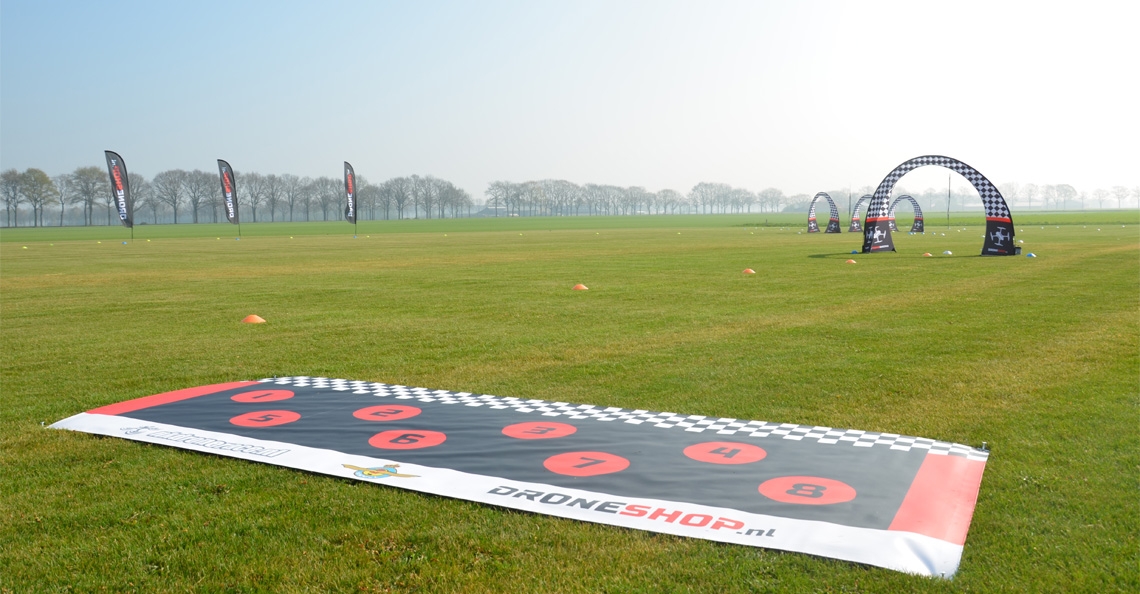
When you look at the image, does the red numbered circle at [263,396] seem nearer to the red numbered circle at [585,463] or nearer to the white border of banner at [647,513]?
the white border of banner at [647,513]

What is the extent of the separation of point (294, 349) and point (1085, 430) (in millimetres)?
7746

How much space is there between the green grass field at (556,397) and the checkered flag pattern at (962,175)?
794 cm

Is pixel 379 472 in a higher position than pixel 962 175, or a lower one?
lower

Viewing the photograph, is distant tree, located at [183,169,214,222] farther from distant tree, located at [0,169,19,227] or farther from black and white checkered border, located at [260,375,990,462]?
black and white checkered border, located at [260,375,990,462]

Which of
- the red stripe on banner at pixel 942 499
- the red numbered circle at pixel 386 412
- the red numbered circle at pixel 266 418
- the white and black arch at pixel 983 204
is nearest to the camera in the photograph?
the red stripe on banner at pixel 942 499

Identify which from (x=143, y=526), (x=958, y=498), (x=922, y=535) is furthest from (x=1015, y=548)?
(x=143, y=526)

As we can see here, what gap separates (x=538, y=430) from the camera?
5.78m

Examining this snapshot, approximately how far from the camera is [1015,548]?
12.1ft

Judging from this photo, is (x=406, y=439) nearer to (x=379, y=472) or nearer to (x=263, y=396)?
(x=379, y=472)

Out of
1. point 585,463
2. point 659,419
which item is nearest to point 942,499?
point 585,463

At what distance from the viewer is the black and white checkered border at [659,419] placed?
5367mm

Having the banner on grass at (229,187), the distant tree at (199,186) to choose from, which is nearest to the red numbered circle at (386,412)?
the banner on grass at (229,187)

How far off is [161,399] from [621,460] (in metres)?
4.11

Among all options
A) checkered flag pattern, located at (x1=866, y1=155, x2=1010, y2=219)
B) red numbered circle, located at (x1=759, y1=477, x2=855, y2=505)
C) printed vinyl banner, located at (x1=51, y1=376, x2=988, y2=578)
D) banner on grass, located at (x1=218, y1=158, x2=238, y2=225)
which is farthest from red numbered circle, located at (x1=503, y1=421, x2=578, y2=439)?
banner on grass, located at (x1=218, y1=158, x2=238, y2=225)
